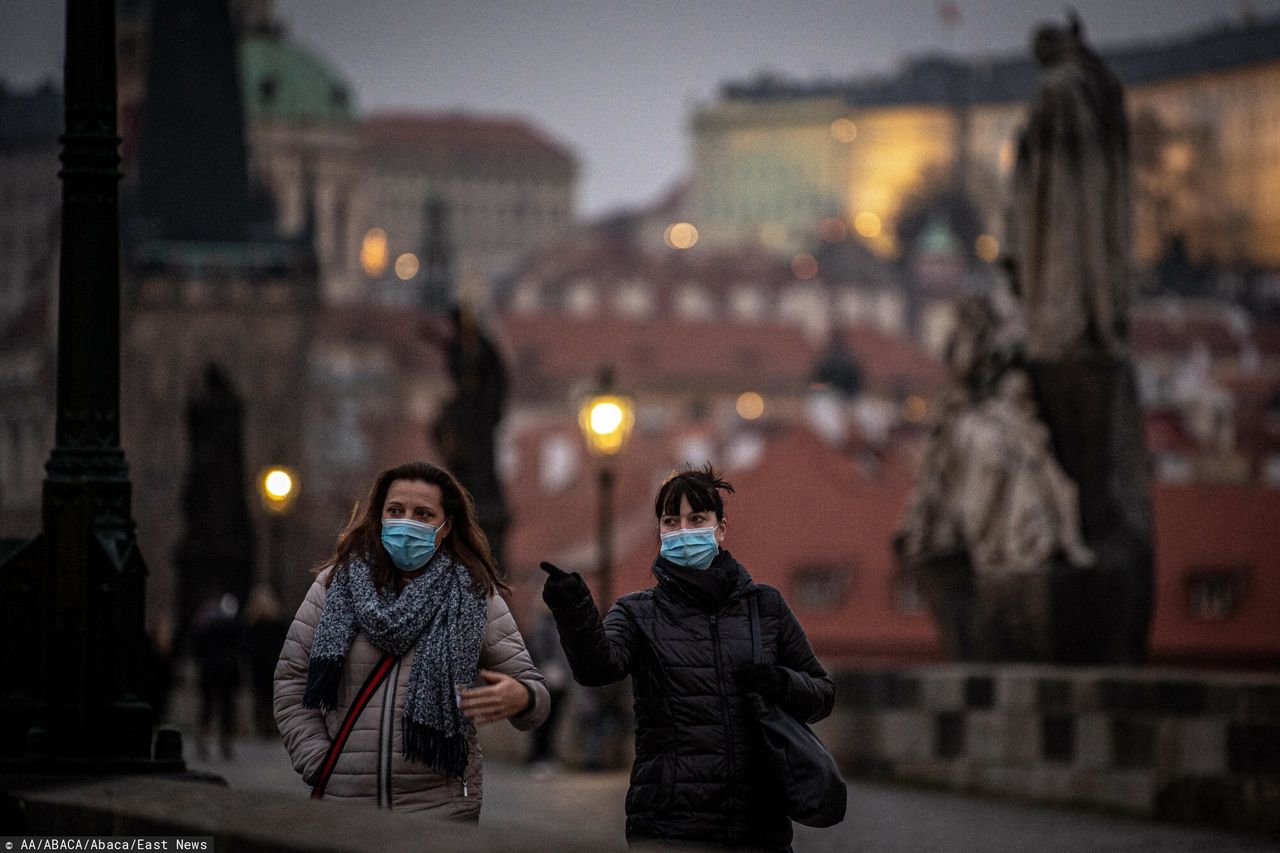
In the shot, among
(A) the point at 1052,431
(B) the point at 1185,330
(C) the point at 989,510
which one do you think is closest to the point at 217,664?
(C) the point at 989,510

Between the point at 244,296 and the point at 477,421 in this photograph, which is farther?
the point at 244,296

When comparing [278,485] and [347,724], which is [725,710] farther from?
[278,485]

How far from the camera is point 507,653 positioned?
6535 mm

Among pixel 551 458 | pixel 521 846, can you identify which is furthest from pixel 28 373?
pixel 521 846

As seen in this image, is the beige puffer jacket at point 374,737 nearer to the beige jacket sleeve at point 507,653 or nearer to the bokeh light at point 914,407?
the beige jacket sleeve at point 507,653

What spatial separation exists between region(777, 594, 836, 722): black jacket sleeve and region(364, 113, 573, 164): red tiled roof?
609 ft

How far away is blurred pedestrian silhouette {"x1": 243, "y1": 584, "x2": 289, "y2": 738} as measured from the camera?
960 inches

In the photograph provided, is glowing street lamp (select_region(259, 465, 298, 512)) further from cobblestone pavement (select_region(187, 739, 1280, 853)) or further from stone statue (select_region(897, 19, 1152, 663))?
stone statue (select_region(897, 19, 1152, 663))

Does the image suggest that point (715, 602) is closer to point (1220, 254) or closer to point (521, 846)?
point (521, 846)

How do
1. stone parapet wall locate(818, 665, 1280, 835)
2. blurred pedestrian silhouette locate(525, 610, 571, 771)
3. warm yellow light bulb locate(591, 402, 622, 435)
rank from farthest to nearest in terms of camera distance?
warm yellow light bulb locate(591, 402, 622, 435)
blurred pedestrian silhouette locate(525, 610, 571, 771)
stone parapet wall locate(818, 665, 1280, 835)

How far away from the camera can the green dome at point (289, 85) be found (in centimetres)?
14888

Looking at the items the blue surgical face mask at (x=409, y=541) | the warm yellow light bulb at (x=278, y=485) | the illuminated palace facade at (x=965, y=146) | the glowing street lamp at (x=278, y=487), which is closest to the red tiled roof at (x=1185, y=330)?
the illuminated palace facade at (x=965, y=146)

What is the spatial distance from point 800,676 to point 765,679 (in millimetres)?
104

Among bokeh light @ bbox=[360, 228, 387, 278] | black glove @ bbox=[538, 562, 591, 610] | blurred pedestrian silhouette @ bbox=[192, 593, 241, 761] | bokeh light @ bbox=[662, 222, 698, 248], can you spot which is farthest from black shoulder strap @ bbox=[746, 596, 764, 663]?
bokeh light @ bbox=[662, 222, 698, 248]
